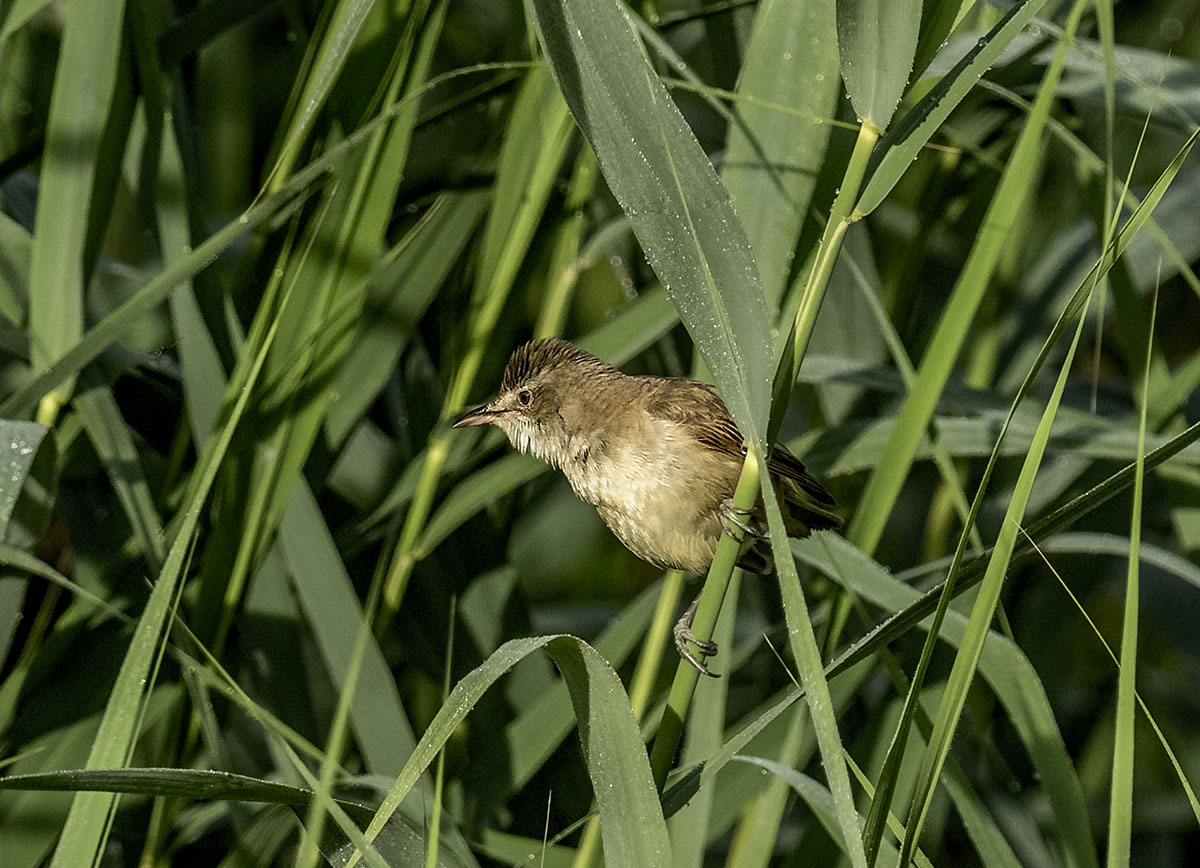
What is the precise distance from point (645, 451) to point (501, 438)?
380mm

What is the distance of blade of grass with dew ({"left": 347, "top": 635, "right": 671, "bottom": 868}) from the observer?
1.05 metres

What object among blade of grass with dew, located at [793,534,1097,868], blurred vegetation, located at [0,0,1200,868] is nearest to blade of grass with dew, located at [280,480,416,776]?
blurred vegetation, located at [0,0,1200,868]

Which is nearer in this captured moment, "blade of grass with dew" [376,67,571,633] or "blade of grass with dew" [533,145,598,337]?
"blade of grass with dew" [376,67,571,633]

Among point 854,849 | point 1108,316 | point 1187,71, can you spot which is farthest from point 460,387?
point 1108,316

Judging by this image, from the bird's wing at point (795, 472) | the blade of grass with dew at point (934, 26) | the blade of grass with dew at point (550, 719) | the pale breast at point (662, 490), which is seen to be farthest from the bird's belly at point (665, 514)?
the blade of grass with dew at point (934, 26)

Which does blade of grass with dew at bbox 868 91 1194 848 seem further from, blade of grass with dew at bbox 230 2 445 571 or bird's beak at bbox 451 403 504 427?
blade of grass with dew at bbox 230 2 445 571

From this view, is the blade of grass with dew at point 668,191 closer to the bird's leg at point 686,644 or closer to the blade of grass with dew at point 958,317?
the bird's leg at point 686,644

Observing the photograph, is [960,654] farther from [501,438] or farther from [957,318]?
[501,438]

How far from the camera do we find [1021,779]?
2.23m

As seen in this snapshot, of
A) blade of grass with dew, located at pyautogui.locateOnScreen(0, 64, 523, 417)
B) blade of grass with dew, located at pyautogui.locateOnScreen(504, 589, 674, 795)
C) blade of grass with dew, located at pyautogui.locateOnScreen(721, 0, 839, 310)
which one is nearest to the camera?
blade of grass with dew, located at pyautogui.locateOnScreen(0, 64, 523, 417)

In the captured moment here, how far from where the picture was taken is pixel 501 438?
6.63ft

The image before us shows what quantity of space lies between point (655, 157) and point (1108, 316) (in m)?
1.96

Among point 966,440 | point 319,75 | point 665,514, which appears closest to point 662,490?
point 665,514

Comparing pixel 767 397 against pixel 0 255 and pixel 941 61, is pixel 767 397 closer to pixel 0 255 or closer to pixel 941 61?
pixel 941 61
